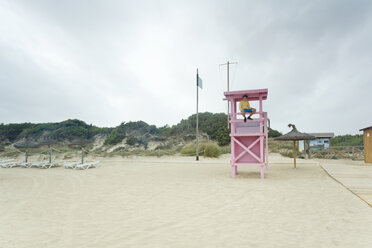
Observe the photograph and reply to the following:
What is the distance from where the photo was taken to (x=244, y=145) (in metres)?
8.45

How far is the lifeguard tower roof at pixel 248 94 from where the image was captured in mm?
8203

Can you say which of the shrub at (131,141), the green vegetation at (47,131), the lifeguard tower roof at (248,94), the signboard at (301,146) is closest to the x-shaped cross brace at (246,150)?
the lifeguard tower roof at (248,94)

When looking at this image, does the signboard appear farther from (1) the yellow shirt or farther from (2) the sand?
(2) the sand

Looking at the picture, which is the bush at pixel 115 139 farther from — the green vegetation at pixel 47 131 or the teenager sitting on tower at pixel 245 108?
the teenager sitting on tower at pixel 245 108

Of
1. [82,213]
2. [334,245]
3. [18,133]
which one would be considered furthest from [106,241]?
[18,133]

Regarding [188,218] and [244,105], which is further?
[244,105]

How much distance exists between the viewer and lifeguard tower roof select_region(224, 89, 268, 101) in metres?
8.20

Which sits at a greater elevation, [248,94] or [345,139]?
[248,94]

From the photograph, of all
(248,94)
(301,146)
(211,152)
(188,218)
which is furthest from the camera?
(301,146)

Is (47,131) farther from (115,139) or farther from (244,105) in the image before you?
(244,105)

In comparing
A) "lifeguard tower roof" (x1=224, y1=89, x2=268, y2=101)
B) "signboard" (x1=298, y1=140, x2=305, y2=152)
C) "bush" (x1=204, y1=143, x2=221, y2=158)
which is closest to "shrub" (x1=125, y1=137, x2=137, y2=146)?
"bush" (x1=204, y1=143, x2=221, y2=158)

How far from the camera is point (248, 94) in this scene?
8422mm

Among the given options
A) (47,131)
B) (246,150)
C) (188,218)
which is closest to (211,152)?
(246,150)

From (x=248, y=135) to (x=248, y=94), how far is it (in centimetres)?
170
